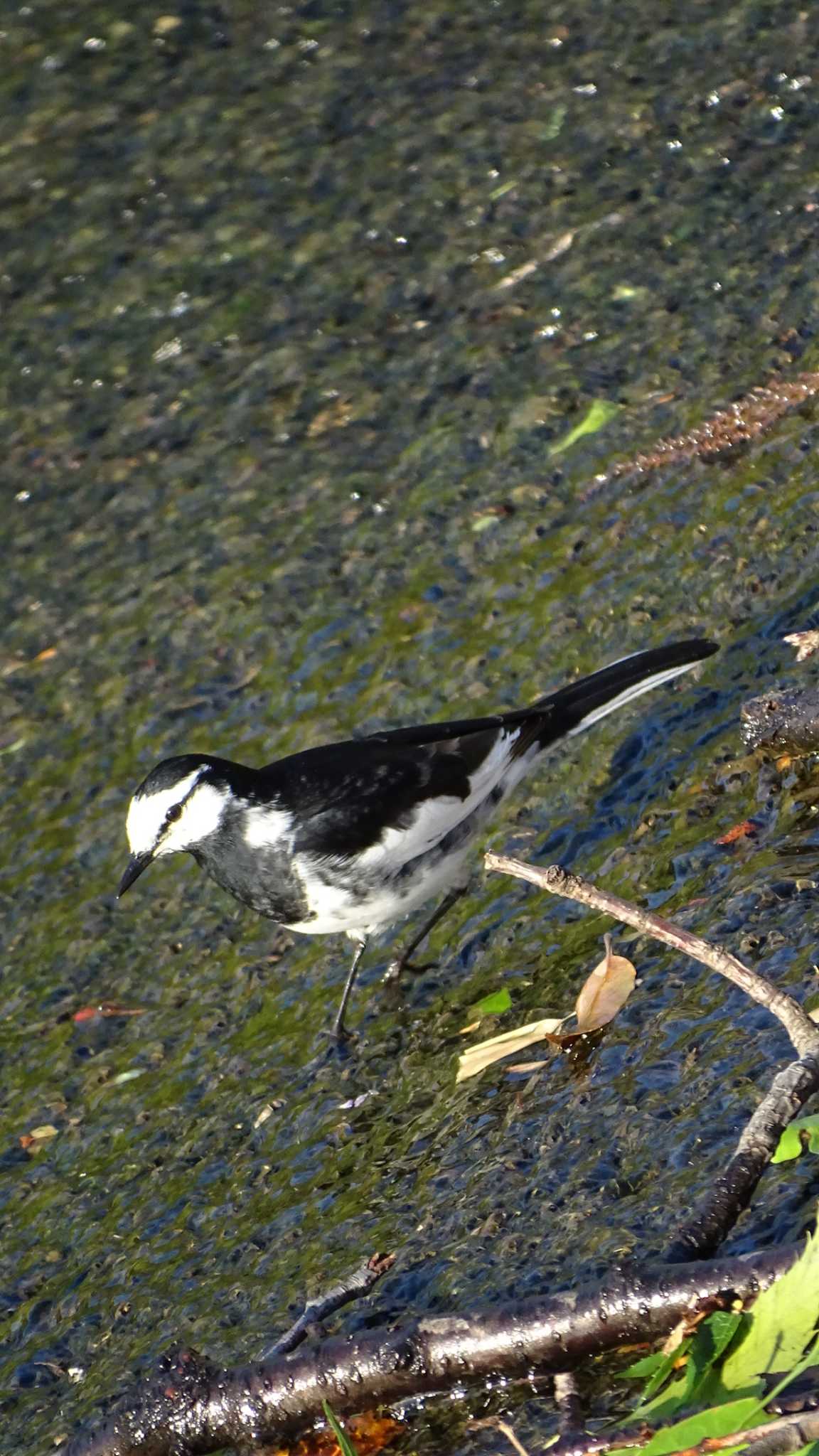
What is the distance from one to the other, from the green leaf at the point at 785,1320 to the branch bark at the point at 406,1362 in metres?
0.10


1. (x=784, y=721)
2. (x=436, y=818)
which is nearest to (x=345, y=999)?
(x=436, y=818)

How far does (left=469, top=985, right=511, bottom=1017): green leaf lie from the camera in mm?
4914

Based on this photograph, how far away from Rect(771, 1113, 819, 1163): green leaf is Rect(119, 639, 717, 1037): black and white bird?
2149mm

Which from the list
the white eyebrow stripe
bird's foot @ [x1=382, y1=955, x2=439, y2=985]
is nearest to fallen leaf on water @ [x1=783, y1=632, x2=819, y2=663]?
bird's foot @ [x1=382, y1=955, x2=439, y2=985]

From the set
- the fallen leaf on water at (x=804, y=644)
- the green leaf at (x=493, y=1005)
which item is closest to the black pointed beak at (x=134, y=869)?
the green leaf at (x=493, y=1005)

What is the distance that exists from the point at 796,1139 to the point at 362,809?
237 centimetres

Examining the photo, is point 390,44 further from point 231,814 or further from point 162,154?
point 231,814

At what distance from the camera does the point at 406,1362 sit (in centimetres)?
314

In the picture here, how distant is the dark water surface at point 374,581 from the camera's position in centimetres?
A: 426

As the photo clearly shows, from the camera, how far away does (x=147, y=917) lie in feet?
19.7

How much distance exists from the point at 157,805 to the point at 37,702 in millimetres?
1728

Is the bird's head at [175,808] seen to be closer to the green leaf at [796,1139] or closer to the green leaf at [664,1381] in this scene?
the green leaf at [796,1139]

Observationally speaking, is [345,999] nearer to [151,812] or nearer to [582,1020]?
[151,812]

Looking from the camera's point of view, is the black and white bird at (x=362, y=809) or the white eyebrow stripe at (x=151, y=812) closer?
the black and white bird at (x=362, y=809)
